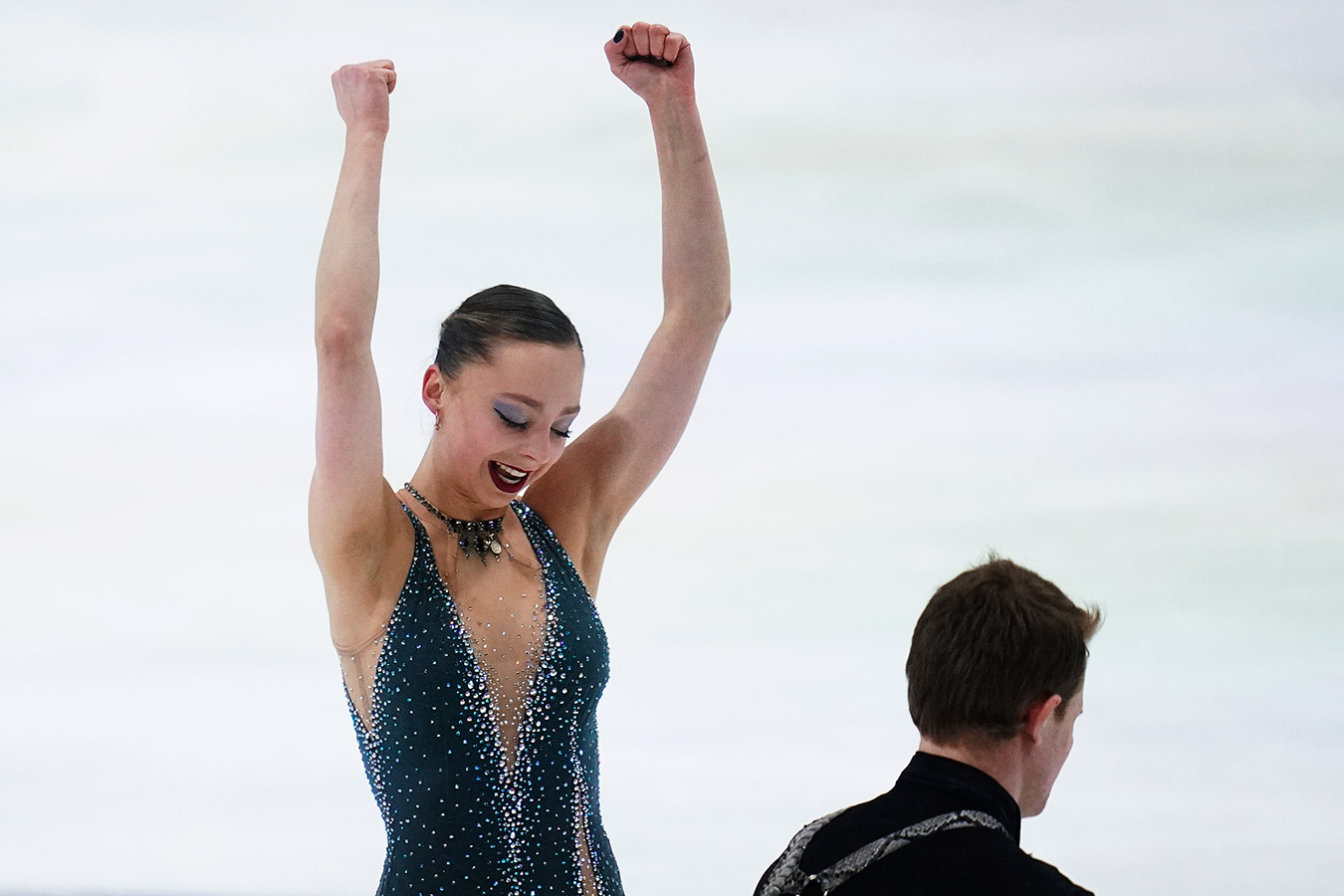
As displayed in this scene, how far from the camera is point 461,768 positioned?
2.27 meters

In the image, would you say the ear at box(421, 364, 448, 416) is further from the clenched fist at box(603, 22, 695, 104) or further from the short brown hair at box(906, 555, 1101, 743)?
the short brown hair at box(906, 555, 1101, 743)

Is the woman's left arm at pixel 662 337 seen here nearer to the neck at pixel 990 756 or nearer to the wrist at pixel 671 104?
the wrist at pixel 671 104

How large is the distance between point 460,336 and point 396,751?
538 mm

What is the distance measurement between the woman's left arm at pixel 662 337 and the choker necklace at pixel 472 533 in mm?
147

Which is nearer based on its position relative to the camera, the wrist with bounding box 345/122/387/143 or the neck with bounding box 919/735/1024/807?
the neck with bounding box 919/735/1024/807

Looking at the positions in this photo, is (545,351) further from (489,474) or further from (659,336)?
(659,336)

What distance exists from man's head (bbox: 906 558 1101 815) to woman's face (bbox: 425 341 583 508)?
2.18 feet

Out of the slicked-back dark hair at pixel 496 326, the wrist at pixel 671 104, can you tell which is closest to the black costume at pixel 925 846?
the slicked-back dark hair at pixel 496 326

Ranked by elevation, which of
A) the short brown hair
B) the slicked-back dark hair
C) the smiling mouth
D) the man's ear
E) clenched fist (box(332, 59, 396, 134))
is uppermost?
clenched fist (box(332, 59, 396, 134))

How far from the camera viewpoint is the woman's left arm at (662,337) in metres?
2.60

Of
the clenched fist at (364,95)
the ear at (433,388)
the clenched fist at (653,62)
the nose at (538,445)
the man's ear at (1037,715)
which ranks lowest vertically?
the man's ear at (1037,715)

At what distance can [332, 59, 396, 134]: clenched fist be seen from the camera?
2.27 m

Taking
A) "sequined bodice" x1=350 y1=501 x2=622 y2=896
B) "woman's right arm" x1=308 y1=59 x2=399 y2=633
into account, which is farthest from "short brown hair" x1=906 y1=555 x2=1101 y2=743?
"woman's right arm" x1=308 y1=59 x2=399 y2=633

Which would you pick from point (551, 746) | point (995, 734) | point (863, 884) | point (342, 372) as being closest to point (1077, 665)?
point (995, 734)
